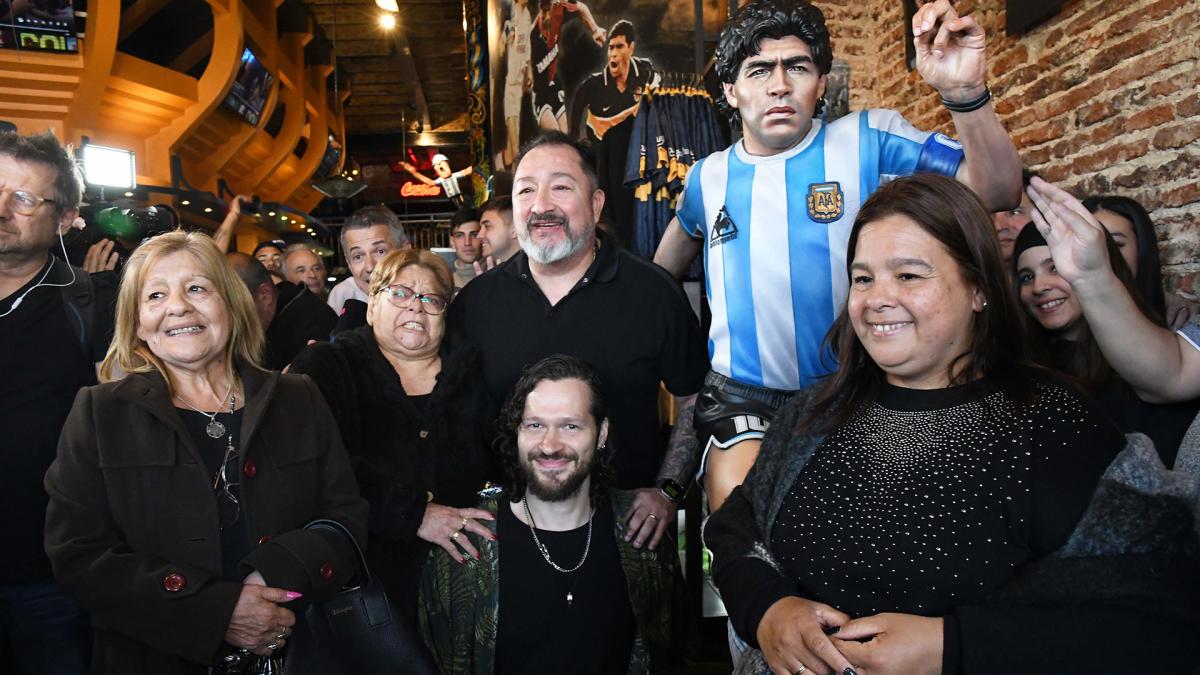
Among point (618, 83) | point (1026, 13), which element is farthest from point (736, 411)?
point (618, 83)

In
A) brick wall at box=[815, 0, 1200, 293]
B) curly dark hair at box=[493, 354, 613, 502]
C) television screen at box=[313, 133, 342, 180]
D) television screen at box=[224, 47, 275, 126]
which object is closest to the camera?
curly dark hair at box=[493, 354, 613, 502]

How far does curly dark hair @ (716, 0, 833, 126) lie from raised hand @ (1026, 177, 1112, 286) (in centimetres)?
70

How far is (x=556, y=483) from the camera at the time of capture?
220cm

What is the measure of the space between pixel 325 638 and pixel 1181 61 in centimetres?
321

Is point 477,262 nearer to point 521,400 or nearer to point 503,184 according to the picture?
point 503,184

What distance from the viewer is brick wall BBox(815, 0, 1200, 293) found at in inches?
120

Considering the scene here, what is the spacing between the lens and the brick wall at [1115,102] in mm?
3051

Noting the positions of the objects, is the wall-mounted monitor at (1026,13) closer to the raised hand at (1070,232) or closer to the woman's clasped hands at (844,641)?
the raised hand at (1070,232)

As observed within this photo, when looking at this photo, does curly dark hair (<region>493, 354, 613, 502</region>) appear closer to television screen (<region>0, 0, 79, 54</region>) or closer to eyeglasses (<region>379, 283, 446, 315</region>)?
eyeglasses (<region>379, 283, 446, 315</region>)

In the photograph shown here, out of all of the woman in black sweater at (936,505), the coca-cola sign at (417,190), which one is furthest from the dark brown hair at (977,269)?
the coca-cola sign at (417,190)

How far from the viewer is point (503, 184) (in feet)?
17.3

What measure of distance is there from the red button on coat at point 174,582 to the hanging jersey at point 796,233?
1.38 m

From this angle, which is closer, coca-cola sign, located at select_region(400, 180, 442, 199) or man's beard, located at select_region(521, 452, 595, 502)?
man's beard, located at select_region(521, 452, 595, 502)

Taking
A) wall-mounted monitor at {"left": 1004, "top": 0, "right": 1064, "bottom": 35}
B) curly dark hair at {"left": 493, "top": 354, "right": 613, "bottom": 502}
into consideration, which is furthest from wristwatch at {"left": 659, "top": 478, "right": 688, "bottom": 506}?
wall-mounted monitor at {"left": 1004, "top": 0, "right": 1064, "bottom": 35}
